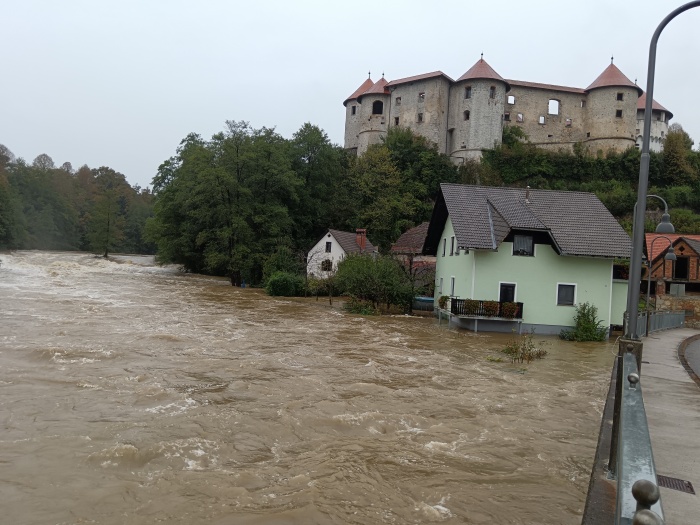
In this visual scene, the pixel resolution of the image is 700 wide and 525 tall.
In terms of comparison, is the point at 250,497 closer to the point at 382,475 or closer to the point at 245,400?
the point at 382,475

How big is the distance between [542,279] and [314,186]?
125 feet

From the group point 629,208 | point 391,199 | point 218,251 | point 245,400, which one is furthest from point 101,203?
point 245,400

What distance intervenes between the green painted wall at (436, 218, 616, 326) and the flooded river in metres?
6.46

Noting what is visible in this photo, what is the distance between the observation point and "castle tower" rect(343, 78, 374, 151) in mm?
74625

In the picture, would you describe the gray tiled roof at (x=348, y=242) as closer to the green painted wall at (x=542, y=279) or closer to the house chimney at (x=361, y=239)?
the house chimney at (x=361, y=239)

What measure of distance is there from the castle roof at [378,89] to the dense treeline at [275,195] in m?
7.50

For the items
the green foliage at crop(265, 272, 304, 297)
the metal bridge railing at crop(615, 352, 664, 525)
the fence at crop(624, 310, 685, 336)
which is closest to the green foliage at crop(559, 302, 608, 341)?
the fence at crop(624, 310, 685, 336)

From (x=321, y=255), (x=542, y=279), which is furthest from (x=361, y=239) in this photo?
(x=542, y=279)

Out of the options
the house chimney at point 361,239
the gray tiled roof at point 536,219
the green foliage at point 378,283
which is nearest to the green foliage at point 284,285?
the green foliage at point 378,283

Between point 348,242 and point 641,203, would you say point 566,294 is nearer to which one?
point 641,203

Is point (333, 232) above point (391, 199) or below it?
below

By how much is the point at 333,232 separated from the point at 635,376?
4433 cm

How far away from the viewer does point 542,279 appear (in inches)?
1060

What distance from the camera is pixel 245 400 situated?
1138 cm
